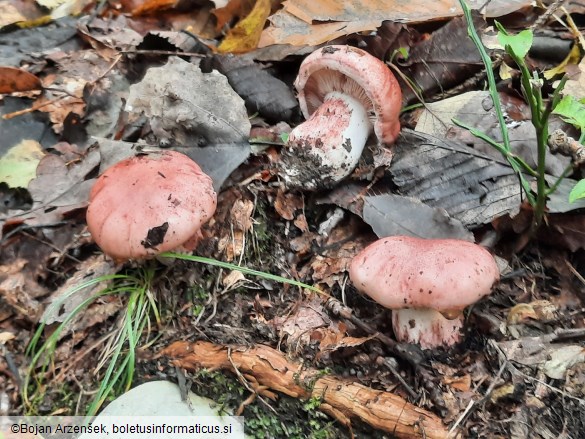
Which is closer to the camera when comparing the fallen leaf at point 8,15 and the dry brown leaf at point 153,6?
the fallen leaf at point 8,15

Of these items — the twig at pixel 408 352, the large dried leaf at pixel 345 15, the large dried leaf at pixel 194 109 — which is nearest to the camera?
the twig at pixel 408 352

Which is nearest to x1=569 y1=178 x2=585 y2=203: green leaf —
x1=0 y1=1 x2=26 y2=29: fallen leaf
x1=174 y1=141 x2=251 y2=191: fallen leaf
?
x1=174 y1=141 x2=251 y2=191: fallen leaf

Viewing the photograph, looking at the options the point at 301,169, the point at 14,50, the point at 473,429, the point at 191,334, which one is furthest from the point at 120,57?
the point at 473,429

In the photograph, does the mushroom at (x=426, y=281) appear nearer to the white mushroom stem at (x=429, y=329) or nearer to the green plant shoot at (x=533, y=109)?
the white mushroom stem at (x=429, y=329)

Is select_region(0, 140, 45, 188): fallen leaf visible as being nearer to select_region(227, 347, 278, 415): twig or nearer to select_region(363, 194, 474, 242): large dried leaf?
select_region(227, 347, 278, 415): twig

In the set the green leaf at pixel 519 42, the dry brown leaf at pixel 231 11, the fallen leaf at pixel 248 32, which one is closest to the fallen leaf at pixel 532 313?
the green leaf at pixel 519 42

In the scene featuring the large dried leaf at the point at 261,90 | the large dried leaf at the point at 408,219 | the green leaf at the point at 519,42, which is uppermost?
the green leaf at the point at 519,42
